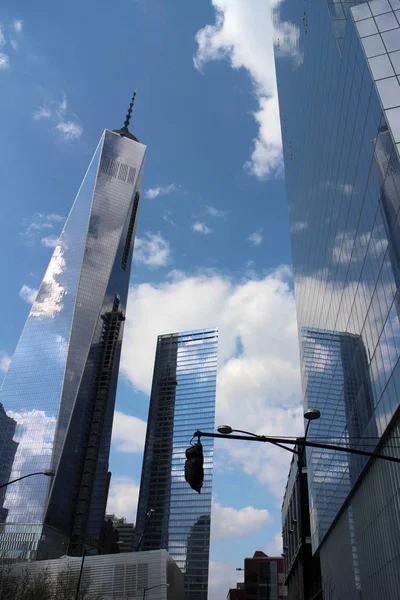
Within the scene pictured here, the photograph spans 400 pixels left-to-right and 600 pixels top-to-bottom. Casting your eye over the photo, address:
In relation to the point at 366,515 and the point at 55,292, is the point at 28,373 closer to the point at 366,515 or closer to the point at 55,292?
the point at 55,292

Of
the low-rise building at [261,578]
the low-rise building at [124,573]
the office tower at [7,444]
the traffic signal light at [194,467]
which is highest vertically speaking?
the office tower at [7,444]

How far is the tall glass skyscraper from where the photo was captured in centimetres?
3059

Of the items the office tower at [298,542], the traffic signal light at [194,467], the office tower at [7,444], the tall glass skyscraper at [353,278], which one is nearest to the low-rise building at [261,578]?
the office tower at [298,542]

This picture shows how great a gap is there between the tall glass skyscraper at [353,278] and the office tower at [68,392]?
4340 inches

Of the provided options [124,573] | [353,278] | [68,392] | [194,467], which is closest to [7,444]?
[68,392]

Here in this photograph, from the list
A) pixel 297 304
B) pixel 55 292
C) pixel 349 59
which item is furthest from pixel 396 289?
pixel 55 292

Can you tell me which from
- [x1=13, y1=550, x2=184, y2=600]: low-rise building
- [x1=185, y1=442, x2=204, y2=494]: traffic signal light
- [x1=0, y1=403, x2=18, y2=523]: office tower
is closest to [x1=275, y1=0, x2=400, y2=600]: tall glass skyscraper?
[x1=185, y1=442, x2=204, y2=494]: traffic signal light

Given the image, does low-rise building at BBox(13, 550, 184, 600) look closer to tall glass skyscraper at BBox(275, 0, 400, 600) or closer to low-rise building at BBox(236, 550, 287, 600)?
tall glass skyscraper at BBox(275, 0, 400, 600)

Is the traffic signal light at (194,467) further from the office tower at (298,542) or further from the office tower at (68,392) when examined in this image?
the office tower at (68,392)

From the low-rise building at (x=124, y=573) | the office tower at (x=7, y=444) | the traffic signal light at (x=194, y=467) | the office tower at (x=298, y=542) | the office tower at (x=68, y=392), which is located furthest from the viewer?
the office tower at (x=7, y=444)

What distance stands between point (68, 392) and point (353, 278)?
13509 cm

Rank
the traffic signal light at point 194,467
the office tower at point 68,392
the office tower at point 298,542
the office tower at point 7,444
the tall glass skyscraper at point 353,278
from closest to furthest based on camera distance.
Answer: the traffic signal light at point 194,467, the tall glass skyscraper at point 353,278, the office tower at point 298,542, the office tower at point 68,392, the office tower at point 7,444

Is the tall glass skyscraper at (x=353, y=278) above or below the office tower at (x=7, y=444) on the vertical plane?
below

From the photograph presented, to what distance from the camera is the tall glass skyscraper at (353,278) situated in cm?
3059
